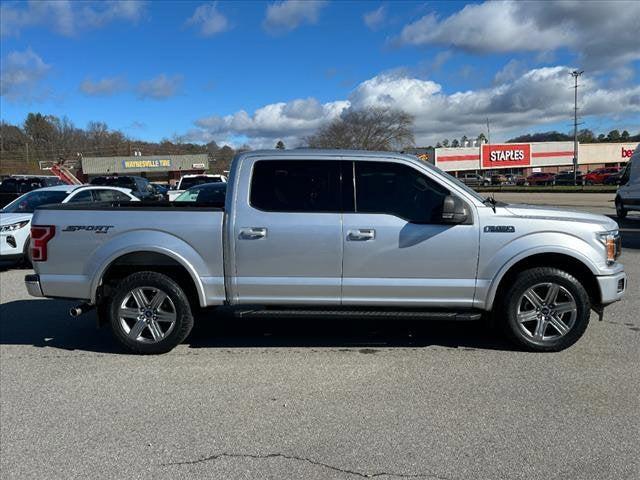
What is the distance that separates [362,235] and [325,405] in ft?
5.20

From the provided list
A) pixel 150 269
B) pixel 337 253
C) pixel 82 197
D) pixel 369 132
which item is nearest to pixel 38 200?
pixel 82 197

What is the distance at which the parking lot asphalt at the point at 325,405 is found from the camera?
124 inches

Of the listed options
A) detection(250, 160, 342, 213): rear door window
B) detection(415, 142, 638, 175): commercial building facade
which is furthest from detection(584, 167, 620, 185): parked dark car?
detection(250, 160, 342, 213): rear door window

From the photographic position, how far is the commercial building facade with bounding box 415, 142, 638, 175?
71.8 meters


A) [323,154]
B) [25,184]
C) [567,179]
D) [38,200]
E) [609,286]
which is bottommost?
[609,286]

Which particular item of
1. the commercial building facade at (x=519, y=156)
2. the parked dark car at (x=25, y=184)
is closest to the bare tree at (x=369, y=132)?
the commercial building facade at (x=519, y=156)

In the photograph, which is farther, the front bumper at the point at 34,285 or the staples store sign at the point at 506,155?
the staples store sign at the point at 506,155

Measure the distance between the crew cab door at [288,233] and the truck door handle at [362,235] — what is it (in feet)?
0.39

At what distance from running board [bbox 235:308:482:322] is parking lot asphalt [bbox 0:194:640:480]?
418 mm

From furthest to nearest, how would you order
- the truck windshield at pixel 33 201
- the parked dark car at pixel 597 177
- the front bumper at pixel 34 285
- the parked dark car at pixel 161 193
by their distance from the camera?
1. the parked dark car at pixel 597 177
2. the parked dark car at pixel 161 193
3. the truck windshield at pixel 33 201
4. the front bumper at pixel 34 285

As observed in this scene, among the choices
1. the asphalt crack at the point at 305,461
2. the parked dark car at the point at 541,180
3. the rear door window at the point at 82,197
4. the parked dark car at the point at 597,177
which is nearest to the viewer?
the asphalt crack at the point at 305,461

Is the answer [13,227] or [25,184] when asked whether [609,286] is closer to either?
[13,227]

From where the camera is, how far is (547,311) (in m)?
4.80

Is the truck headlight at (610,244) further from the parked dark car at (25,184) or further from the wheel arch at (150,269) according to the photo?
the parked dark car at (25,184)
